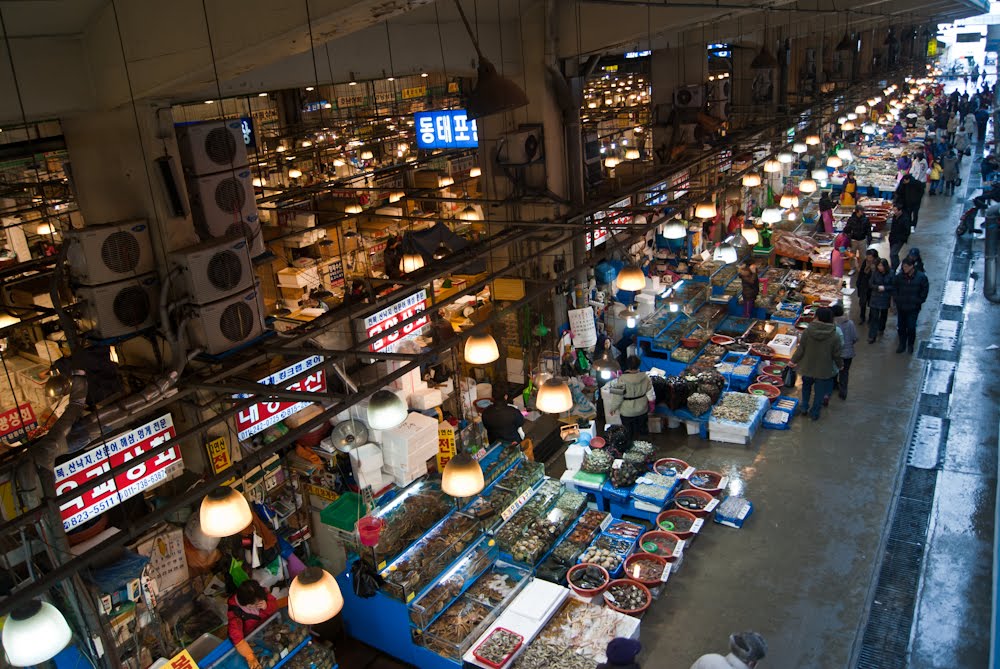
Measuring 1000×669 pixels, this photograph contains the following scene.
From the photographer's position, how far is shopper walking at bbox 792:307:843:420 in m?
10.4

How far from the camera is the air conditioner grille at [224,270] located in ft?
22.3

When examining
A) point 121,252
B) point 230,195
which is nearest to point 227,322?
point 121,252

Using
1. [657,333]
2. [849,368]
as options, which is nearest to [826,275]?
[849,368]

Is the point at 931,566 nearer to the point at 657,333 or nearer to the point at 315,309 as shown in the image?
the point at 657,333

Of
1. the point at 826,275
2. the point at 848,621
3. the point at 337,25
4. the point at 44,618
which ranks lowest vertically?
the point at 848,621

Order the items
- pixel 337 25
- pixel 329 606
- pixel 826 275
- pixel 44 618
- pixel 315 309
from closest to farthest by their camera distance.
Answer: pixel 44 618, pixel 337 25, pixel 329 606, pixel 315 309, pixel 826 275

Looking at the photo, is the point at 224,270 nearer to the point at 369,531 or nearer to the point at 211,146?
the point at 211,146

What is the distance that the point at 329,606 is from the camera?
5723 mm

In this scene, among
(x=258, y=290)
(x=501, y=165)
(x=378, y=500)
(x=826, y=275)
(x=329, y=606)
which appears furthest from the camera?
(x=826, y=275)

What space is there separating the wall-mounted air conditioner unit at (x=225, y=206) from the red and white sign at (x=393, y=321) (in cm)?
174

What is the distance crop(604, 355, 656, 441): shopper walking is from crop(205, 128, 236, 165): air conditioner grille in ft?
18.1

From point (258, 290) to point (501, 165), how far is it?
5.15 metres

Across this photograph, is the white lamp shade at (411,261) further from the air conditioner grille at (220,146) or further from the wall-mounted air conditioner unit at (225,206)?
the air conditioner grille at (220,146)

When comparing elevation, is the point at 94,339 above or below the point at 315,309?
above
